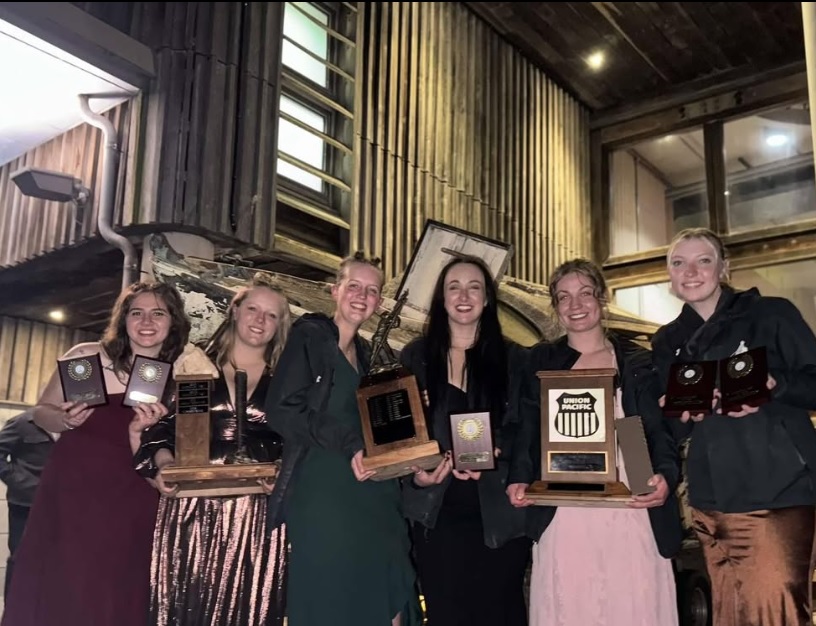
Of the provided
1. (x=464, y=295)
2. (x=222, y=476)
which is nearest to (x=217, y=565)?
(x=222, y=476)

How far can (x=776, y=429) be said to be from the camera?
236 cm


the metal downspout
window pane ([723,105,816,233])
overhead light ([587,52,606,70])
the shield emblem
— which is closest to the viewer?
the shield emblem

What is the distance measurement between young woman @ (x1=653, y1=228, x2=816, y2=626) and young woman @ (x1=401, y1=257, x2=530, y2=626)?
24.0 inches

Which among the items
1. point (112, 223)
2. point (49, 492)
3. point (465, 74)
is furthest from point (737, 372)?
point (465, 74)

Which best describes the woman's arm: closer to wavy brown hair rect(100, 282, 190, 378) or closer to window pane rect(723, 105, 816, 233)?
wavy brown hair rect(100, 282, 190, 378)

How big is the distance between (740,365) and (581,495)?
0.63 metres

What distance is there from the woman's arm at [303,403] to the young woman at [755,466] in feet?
3.66

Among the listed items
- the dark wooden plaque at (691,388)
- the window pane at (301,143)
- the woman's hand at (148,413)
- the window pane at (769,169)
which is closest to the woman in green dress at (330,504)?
the woman's hand at (148,413)

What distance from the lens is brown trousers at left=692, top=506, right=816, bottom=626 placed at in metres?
2.26

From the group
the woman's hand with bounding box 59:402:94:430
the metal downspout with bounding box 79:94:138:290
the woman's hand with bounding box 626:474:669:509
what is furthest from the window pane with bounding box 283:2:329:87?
the woman's hand with bounding box 626:474:669:509

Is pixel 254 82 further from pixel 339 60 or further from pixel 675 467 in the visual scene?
pixel 675 467

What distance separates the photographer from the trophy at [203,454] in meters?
2.60

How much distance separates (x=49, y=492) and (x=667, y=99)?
10.3 metres

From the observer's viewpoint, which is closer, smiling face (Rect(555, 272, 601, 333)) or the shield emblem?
the shield emblem
